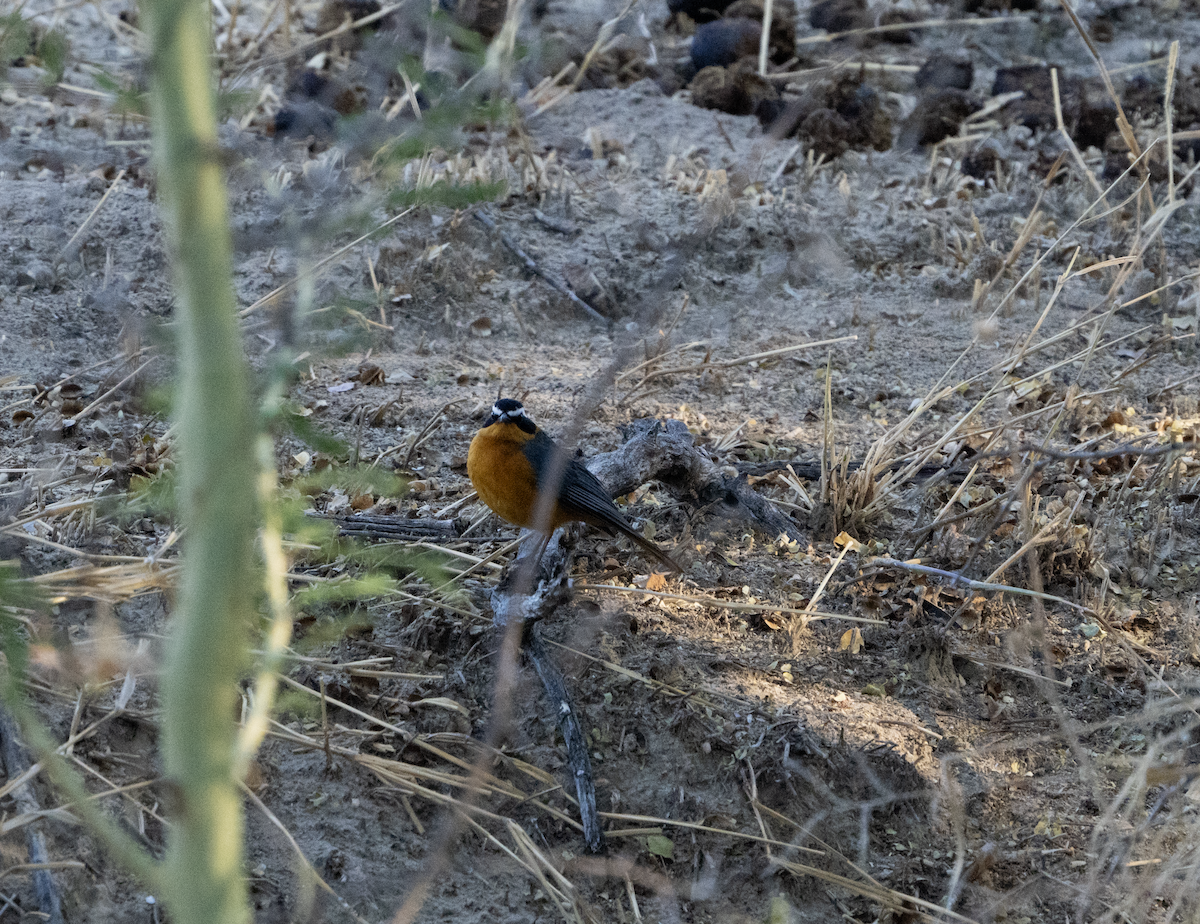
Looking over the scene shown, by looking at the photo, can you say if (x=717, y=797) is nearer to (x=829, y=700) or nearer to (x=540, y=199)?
(x=829, y=700)

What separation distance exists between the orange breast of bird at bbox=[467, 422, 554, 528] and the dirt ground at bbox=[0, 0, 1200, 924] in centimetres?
23

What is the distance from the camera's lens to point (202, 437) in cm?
105

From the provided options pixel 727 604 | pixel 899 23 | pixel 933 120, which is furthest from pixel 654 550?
pixel 899 23

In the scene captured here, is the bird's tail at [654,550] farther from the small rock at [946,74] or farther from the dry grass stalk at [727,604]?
the small rock at [946,74]

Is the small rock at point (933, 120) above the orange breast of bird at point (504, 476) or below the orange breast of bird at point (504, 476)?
below

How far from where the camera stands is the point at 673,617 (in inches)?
144

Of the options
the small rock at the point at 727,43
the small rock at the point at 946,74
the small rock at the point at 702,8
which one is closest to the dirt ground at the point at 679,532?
the small rock at the point at 946,74

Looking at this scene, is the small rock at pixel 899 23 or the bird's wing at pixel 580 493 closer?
the bird's wing at pixel 580 493

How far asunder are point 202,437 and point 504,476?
2.55 meters

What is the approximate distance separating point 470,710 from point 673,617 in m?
0.80

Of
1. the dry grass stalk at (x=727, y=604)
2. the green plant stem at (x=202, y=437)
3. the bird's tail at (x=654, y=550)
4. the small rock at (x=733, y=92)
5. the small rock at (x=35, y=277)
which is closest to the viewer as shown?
the green plant stem at (x=202, y=437)

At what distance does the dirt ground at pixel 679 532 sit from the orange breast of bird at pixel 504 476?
0.23 m

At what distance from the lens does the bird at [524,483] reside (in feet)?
11.8

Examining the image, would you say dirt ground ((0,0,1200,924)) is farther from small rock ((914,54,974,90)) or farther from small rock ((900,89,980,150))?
small rock ((914,54,974,90))
